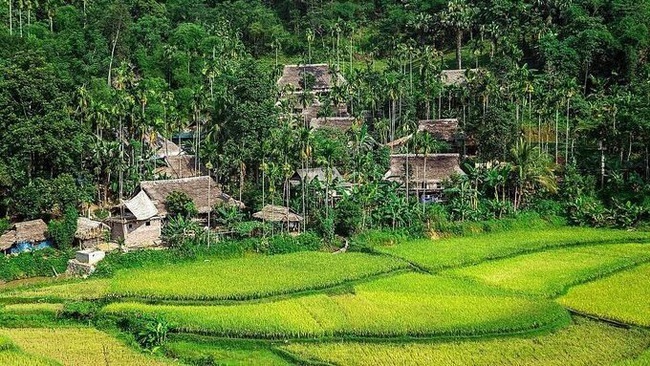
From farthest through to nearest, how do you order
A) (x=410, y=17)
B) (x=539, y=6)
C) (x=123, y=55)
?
(x=410, y=17)
(x=539, y=6)
(x=123, y=55)

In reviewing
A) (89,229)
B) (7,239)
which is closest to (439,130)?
(89,229)

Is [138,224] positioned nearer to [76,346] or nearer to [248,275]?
[248,275]

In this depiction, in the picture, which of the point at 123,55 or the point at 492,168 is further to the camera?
the point at 123,55

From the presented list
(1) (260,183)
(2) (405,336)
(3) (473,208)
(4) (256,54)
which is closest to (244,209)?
(1) (260,183)

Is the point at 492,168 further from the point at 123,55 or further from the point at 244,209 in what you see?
the point at 123,55

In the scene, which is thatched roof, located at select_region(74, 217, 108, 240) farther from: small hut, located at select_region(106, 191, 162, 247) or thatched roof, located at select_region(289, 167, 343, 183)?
thatched roof, located at select_region(289, 167, 343, 183)

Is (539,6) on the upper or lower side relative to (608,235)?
upper

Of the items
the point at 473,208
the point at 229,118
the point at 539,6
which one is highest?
the point at 539,6
